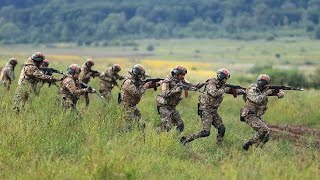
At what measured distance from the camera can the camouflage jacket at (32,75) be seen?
1376 cm

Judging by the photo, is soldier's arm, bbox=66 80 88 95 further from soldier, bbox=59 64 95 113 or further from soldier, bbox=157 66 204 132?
soldier, bbox=157 66 204 132

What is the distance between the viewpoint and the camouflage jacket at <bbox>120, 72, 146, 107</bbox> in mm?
12522

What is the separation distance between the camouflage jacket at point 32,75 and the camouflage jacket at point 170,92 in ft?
8.70

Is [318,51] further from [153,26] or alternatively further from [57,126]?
[57,126]

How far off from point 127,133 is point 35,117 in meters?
1.71

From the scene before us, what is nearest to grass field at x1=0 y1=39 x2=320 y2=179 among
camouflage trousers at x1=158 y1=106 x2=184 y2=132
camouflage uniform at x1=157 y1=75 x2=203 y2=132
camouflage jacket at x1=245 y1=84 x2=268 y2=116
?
camouflage trousers at x1=158 y1=106 x2=184 y2=132

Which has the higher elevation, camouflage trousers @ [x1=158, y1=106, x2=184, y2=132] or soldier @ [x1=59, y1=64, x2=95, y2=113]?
soldier @ [x1=59, y1=64, x2=95, y2=113]

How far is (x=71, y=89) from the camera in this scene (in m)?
13.1

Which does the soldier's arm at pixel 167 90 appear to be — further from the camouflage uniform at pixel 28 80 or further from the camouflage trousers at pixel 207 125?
the camouflage uniform at pixel 28 80

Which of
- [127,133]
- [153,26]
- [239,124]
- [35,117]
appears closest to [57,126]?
[35,117]

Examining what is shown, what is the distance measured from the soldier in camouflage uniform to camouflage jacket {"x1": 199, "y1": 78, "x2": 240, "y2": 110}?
1.96 feet

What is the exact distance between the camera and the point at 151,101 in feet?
64.5

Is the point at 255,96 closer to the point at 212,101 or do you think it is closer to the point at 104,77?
the point at 212,101

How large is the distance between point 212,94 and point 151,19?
127726 millimetres
